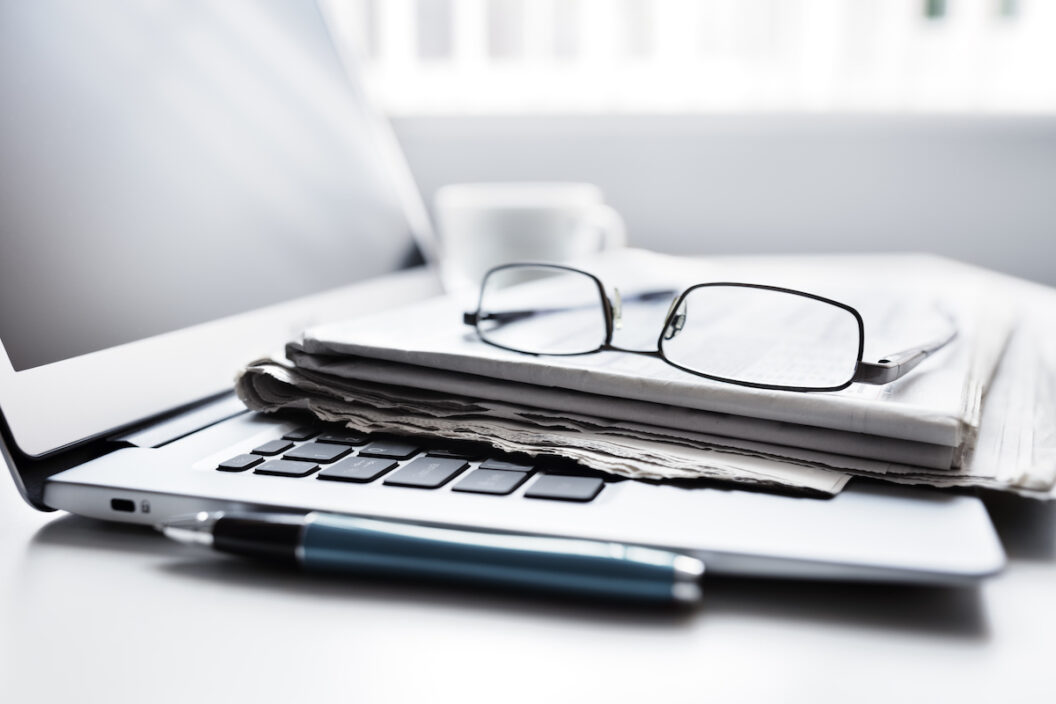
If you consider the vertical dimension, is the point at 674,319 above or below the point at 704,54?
below

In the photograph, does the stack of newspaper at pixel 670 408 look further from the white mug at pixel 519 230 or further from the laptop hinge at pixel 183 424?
the white mug at pixel 519 230

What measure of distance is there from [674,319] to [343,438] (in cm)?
15

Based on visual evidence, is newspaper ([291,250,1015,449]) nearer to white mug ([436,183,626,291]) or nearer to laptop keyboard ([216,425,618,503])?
laptop keyboard ([216,425,618,503])

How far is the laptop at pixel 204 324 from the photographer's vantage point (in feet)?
0.93

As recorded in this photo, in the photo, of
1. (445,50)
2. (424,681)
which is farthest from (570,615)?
(445,50)

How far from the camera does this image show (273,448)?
1.16 ft

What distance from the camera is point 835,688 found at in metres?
0.22

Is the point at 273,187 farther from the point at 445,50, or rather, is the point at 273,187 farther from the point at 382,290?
the point at 445,50

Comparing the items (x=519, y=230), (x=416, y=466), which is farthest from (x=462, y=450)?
(x=519, y=230)

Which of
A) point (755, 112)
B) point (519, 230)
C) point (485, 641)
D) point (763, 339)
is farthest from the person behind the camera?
point (755, 112)

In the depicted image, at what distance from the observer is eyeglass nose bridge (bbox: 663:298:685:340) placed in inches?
15.9

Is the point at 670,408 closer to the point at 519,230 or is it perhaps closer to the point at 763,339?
the point at 763,339

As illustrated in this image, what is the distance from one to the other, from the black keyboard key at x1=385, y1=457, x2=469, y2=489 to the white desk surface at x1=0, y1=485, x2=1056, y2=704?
0.14ft

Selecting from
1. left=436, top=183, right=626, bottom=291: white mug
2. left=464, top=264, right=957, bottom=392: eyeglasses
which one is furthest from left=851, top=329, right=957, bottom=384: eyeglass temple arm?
left=436, top=183, right=626, bottom=291: white mug
